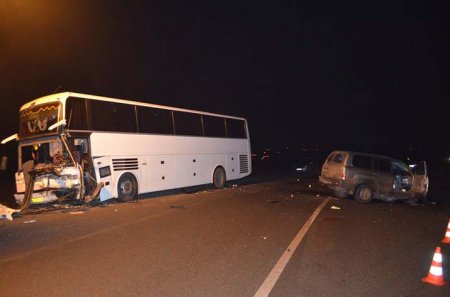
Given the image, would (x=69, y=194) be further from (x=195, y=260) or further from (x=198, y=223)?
(x=195, y=260)

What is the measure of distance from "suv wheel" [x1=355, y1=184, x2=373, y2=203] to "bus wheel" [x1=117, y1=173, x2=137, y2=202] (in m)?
8.57

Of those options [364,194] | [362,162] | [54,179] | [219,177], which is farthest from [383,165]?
[54,179]

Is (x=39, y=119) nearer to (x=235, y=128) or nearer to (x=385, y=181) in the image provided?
(x=235, y=128)

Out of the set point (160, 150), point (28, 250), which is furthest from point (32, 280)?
point (160, 150)

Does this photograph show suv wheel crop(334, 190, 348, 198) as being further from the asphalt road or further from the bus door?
the bus door

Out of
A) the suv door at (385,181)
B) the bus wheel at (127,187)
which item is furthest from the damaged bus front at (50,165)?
the suv door at (385,181)

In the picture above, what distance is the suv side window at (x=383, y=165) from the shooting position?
15.5 meters

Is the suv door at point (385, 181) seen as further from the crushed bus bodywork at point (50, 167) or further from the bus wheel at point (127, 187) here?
the crushed bus bodywork at point (50, 167)

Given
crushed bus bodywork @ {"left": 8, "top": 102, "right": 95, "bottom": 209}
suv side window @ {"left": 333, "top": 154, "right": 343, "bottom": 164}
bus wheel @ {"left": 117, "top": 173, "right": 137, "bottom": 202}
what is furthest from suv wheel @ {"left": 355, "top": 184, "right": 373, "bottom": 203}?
crushed bus bodywork @ {"left": 8, "top": 102, "right": 95, "bottom": 209}

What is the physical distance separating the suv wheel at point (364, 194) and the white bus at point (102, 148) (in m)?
7.74

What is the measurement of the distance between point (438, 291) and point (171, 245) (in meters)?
4.73

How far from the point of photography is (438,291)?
5.59 metres

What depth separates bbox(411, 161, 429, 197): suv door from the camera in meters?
15.0

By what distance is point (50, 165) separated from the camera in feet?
43.2
